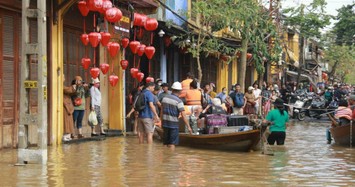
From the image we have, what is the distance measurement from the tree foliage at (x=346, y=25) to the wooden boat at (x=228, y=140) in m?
46.3

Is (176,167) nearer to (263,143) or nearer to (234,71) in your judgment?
(263,143)

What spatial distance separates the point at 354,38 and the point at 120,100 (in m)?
46.5

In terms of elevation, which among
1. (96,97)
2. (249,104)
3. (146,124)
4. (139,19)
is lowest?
(146,124)

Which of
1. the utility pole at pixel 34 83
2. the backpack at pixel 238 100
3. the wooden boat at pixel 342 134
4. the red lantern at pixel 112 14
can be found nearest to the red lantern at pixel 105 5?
the red lantern at pixel 112 14

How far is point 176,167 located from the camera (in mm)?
12609

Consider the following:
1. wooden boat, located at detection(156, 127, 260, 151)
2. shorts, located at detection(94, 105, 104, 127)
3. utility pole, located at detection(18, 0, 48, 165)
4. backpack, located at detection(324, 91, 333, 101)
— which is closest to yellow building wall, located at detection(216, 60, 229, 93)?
backpack, located at detection(324, 91, 333, 101)

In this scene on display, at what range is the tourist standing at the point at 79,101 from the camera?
1788 cm

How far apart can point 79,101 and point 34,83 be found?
5.89 metres

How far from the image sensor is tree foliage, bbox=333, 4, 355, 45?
61.3 metres

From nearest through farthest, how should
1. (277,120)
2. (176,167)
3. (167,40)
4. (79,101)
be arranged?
(176,167) → (277,120) → (79,101) → (167,40)

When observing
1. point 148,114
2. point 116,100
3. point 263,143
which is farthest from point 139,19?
point 263,143

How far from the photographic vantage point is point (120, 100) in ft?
70.2

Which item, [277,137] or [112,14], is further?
[277,137]

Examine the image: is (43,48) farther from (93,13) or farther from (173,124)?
(93,13)
